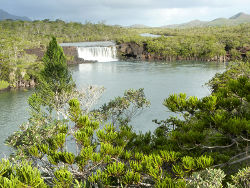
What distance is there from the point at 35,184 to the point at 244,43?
285 ft

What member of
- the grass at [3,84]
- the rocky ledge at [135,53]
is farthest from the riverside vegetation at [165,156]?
the rocky ledge at [135,53]

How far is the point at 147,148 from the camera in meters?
6.09

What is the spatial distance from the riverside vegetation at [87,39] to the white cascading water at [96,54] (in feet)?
20.9

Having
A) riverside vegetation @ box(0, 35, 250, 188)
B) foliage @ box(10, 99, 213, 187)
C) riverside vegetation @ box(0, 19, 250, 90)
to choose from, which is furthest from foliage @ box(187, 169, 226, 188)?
riverside vegetation @ box(0, 19, 250, 90)

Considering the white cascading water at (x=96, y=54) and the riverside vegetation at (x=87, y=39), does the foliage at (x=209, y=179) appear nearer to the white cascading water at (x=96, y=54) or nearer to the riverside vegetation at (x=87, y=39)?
the riverside vegetation at (x=87, y=39)

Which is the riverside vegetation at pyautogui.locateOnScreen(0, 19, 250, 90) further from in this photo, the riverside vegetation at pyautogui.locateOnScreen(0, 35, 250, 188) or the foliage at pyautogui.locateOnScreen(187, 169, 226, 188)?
the foliage at pyautogui.locateOnScreen(187, 169, 226, 188)

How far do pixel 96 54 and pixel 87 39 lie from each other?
4664 cm

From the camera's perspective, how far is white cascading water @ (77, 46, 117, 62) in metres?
74.0

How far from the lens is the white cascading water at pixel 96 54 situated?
7398 centimetres

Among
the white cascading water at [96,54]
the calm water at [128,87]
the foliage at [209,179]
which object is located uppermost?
the white cascading water at [96,54]

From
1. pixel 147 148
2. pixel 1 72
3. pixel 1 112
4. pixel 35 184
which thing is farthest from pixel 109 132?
pixel 1 72

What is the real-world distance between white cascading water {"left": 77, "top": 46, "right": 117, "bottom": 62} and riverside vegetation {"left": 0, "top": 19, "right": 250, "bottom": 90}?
637cm

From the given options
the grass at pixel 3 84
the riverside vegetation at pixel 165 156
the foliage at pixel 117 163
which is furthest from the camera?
the grass at pixel 3 84

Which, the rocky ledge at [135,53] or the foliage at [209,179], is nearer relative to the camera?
the foliage at [209,179]
